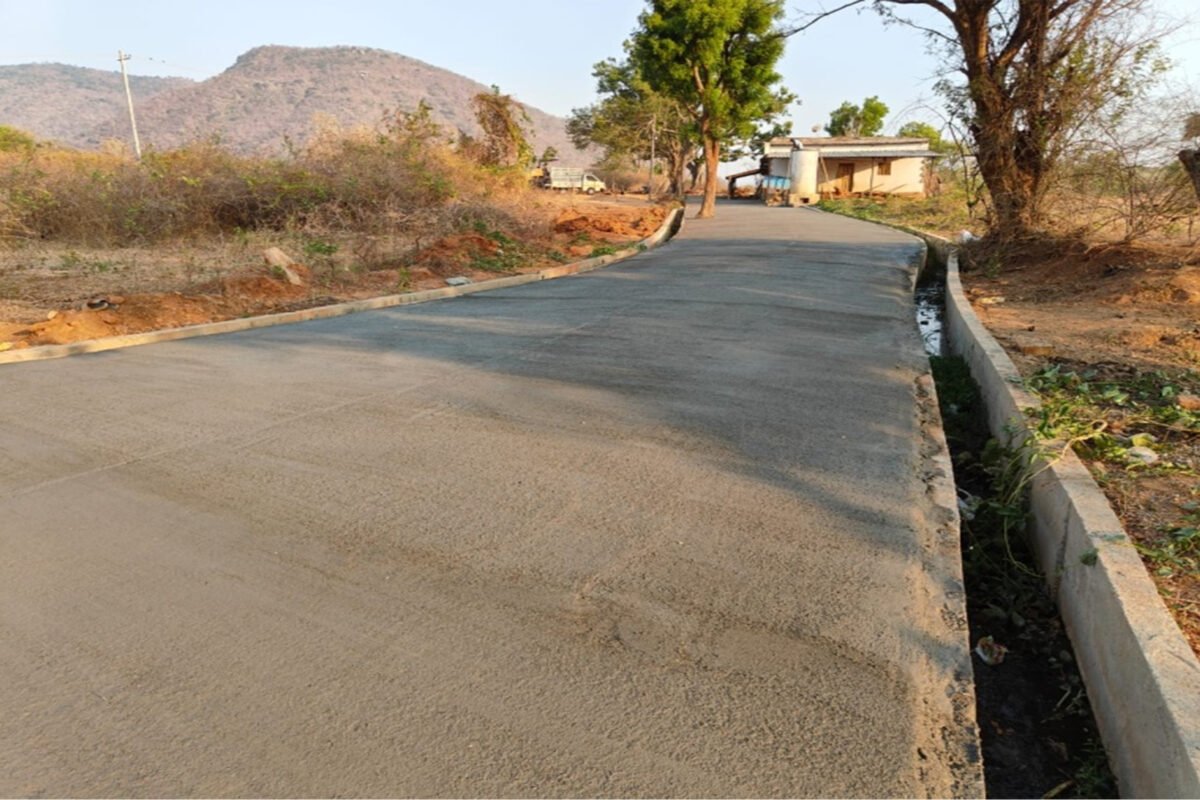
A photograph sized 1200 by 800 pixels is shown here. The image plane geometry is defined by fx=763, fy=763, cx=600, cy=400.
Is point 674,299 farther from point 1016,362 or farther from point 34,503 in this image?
point 34,503

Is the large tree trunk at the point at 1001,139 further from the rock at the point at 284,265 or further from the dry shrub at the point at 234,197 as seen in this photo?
the rock at the point at 284,265

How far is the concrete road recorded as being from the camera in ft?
7.02

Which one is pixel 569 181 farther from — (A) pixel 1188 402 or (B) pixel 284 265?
(A) pixel 1188 402

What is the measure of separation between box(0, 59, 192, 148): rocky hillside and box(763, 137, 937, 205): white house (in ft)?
314

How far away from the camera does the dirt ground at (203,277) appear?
28.8 feet

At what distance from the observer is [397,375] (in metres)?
6.32

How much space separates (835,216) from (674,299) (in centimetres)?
2082

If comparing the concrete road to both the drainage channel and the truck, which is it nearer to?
the drainage channel

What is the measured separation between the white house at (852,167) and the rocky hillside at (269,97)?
2163 inches

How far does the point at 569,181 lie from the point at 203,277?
138 feet

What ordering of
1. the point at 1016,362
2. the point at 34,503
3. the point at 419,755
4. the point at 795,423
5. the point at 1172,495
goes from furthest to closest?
the point at 1016,362 → the point at 795,423 → the point at 34,503 → the point at 1172,495 → the point at 419,755

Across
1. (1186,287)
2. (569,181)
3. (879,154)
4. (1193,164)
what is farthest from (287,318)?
(569,181)

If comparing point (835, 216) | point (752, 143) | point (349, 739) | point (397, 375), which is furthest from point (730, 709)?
point (752, 143)

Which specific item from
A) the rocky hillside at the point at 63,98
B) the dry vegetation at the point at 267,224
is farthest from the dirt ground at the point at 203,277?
the rocky hillside at the point at 63,98
